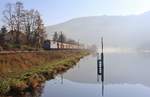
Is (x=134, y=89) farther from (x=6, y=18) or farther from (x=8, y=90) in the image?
(x=6, y=18)

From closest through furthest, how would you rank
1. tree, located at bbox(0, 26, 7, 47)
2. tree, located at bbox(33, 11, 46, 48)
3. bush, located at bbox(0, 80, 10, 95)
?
1. bush, located at bbox(0, 80, 10, 95)
2. tree, located at bbox(0, 26, 7, 47)
3. tree, located at bbox(33, 11, 46, 48)

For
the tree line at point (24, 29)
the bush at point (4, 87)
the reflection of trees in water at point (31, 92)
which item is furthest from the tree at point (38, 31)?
the bush at point (4, 87)

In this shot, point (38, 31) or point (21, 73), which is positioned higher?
point (38, 31)

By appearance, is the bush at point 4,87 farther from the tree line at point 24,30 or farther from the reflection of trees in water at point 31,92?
the tree line at point 24,30

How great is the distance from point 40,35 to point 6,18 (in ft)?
53.8

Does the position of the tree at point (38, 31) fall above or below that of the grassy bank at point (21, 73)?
above

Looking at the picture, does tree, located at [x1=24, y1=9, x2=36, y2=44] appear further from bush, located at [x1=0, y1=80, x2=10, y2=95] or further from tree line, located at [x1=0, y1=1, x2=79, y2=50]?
bush, located at [x1=0, y1=80, x2=10, y2=95]

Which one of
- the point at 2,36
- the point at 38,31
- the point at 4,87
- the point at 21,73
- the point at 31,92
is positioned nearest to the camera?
the point at 4,87

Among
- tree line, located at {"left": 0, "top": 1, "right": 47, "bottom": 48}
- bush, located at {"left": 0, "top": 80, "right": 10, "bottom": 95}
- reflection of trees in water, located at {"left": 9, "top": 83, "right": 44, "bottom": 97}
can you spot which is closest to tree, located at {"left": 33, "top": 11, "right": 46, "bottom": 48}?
tree line, located at {"left": 0, "top": 1, "right": 47, "bottom": 48}

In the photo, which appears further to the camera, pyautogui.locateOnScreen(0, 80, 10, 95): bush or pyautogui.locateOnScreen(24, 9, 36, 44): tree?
pyautogui.locateOnScreen(24, 9, 36, 44): tree

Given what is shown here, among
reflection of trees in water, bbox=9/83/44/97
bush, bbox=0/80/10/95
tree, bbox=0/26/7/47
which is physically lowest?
reflection of trees in water, bbox=9/83/44/97

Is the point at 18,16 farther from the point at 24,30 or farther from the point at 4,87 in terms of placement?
the point at 4,87

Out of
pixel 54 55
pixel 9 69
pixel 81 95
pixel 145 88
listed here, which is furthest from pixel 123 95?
pixel 54 55

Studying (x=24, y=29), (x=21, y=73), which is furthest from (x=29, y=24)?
(x=21, y=73)
